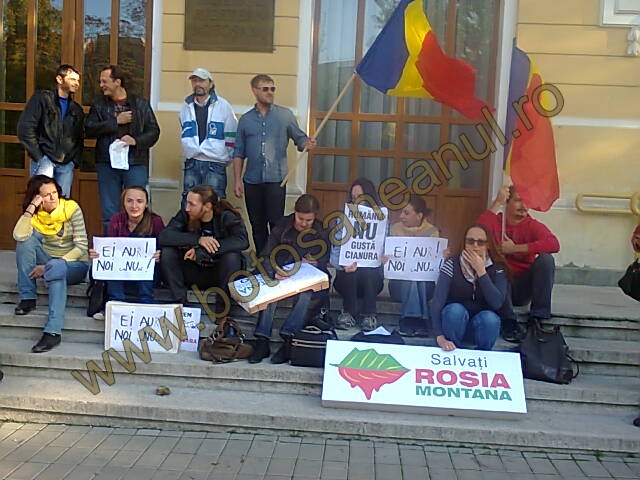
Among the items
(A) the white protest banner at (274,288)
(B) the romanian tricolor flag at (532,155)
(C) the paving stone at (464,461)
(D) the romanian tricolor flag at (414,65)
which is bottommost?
(C) the paving stone at (464,461)

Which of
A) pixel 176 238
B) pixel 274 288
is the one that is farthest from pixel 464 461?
pixel 176 238

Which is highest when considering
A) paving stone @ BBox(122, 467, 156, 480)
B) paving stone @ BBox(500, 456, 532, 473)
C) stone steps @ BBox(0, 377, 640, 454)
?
stone steps @ BBox(0, 377, 640, 454)

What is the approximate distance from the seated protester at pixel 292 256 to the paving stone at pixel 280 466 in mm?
1157

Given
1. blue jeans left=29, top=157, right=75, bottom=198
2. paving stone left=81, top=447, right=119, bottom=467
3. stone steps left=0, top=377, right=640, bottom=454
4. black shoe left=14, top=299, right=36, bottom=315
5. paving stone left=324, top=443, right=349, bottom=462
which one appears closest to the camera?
paving stone left=81, top=447, right=119, bottom=467

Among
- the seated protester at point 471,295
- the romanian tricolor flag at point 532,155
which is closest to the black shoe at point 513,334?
the seated protester at point 471,295

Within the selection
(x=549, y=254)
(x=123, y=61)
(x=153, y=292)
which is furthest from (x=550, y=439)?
(x=123, y=61)

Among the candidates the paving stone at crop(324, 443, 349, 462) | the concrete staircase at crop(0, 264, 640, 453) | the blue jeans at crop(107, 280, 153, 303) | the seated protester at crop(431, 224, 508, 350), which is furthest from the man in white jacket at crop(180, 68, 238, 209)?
the paving stone at crop(324, 443, 349, 462)

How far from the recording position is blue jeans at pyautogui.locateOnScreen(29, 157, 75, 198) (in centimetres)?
657

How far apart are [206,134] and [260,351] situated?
2.41m

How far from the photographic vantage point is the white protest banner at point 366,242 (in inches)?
229

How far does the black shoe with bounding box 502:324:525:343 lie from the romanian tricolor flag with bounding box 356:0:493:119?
6.32 feet

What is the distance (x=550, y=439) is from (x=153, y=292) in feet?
11.4

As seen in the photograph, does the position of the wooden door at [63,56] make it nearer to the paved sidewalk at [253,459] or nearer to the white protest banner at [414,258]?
the white protest banner at [414,258]

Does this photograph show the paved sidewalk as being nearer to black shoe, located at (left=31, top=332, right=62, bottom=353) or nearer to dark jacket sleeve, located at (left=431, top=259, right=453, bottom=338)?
black shoe, located at (left=31, top=332, right=62, bottom=353)
